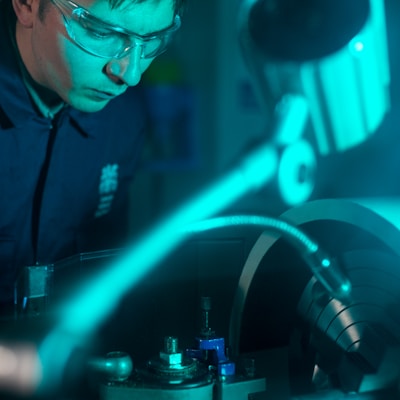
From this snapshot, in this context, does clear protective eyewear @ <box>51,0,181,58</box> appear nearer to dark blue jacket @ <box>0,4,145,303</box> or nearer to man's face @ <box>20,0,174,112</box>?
man's face @ <box>20,0,174,112</box>

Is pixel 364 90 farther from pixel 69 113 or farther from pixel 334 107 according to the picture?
pixel 69 113

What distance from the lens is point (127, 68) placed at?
1042mm

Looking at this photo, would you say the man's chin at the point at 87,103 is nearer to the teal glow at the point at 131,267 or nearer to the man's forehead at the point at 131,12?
the man's forehead at the point at 131,12

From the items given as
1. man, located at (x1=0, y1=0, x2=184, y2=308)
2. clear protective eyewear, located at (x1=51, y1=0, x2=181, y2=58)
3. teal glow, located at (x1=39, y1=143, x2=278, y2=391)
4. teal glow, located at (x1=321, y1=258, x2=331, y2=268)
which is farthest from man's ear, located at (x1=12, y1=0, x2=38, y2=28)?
Answer: teal glow, located at (x1=321, y1=258, x2=331, y2=268)

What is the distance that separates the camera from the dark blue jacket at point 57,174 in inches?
49.0

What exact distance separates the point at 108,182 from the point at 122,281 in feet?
2.68

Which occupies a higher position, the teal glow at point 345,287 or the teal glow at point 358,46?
the teal glow at point 358,46

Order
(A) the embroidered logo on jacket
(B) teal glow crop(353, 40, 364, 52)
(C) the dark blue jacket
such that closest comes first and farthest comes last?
(B) teal glow crop(353, 40, 364, 52)
(C) the dark blue jacket
(A) the embroidered logo on jacket

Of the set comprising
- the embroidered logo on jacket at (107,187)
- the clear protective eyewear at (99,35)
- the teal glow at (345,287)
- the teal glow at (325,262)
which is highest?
the clear protective eyewear at (99,35)

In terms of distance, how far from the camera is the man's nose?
103cm

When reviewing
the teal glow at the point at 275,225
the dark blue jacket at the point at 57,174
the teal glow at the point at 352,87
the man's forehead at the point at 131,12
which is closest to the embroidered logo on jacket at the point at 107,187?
the dark blue jacket at the point at 57,174

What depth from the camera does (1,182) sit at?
1.26 m

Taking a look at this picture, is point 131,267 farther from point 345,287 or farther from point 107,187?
point 107,187

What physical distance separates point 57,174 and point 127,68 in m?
0.39
